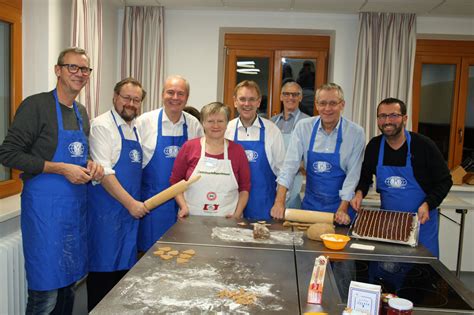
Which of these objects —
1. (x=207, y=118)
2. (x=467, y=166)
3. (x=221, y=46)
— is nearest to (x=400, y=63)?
(x=467, y=166)

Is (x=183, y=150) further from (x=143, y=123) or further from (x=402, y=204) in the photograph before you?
(x=402, y=204)

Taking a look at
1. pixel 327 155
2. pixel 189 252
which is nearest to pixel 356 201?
pixel 327 155

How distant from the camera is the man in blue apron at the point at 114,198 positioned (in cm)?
257

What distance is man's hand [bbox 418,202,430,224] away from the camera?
8.31ft

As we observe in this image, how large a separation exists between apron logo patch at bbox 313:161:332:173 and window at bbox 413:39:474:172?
282 centimetres

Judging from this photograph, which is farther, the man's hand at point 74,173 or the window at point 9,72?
the window at point 9,72

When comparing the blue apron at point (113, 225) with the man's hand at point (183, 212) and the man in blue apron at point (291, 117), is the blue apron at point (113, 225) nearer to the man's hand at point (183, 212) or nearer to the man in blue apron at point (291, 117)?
the man's hand at point (183, 212)

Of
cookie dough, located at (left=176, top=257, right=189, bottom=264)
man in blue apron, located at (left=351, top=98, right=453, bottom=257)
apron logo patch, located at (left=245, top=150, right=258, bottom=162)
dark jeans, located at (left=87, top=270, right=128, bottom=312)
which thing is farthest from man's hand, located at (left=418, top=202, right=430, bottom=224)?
dark jeans, located at (left=87, top=270, right=128, bottom=312)

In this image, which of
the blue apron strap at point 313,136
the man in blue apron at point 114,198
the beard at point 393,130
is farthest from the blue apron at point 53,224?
the beard at point 393,130

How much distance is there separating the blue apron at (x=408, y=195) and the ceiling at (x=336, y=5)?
6.90ft

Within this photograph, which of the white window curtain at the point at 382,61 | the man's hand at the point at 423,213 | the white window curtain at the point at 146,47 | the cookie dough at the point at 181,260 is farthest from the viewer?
the white window curtain at the point at 146,47

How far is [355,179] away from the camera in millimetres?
2809

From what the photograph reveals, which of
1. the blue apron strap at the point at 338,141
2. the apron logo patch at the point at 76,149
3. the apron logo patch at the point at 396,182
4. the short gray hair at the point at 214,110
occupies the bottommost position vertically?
the apron logo patch at the point at 396,182

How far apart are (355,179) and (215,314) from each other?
173cm
